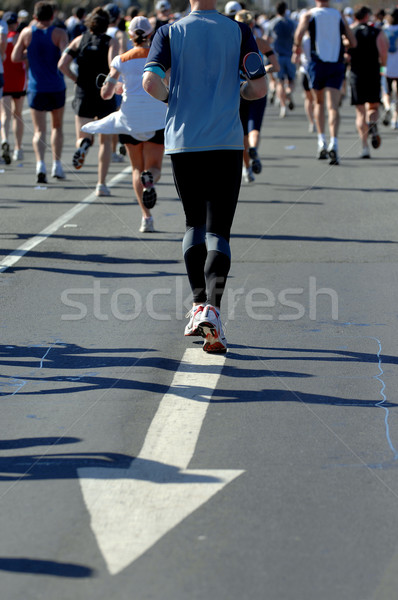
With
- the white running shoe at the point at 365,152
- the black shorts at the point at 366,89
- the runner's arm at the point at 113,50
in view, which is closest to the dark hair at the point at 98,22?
the runner's arm at the point at 113,50

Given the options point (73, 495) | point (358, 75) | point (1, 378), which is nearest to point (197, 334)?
point (1, 378)

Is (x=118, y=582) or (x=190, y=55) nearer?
(x=118, y=582)

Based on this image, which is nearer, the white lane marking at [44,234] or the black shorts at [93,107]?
the white lane marking at [44,234]

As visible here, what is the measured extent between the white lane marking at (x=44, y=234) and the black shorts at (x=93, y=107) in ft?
3.00

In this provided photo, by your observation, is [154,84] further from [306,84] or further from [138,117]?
[306,84]

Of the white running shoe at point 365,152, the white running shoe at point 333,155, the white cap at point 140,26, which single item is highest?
the white cap at point 140,26

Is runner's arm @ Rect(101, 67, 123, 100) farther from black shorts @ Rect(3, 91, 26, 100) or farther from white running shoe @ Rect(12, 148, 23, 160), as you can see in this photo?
white running shoe @ Rect(12, 148, 23, 160)

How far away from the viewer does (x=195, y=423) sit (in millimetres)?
4770

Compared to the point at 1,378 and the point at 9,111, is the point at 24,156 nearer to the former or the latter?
the point at 9,111

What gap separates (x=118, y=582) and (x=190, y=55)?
345cm

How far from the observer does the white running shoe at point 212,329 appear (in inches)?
231

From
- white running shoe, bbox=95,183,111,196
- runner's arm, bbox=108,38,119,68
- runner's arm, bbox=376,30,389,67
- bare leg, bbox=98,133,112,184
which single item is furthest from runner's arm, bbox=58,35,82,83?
runner's arm, bbox=376,30,389,67

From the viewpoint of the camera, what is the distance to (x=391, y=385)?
5.37m

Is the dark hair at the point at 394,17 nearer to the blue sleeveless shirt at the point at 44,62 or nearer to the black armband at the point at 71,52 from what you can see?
the blue sleeveless shirt at the point at 44,62
